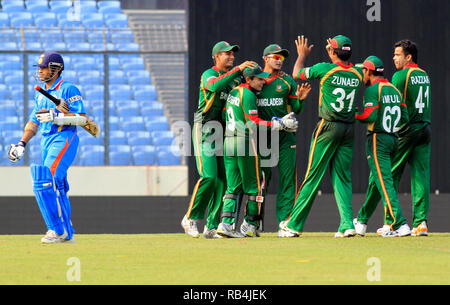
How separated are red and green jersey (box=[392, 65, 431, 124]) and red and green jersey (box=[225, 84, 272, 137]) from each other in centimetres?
170

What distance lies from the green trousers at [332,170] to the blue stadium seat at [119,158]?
36.9 ft

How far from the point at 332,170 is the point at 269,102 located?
0.96m

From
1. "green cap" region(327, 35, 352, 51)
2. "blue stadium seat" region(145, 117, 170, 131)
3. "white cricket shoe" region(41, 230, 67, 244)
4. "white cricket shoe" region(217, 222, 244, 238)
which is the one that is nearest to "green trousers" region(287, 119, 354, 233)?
"white cricket shoe" region(217, 222, 244, 238)

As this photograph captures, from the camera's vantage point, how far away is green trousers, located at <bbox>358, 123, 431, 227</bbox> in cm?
1004

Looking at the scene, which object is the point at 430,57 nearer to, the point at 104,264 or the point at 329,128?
the point at 329,128

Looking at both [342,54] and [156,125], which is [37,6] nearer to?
[156,125]

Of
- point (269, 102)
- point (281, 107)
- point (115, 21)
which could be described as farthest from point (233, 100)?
point (115, 21)

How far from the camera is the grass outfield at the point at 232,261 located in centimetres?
610

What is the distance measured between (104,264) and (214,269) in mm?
915

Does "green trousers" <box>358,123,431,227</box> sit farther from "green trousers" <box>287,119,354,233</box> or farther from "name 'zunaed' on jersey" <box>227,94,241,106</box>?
"name 'zunaed' on jersey" <box>227,94,241,106</box>

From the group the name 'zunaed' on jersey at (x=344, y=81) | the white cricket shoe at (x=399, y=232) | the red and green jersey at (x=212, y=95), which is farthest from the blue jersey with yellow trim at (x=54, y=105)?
the white cricket shoe at (x=399, y=232)

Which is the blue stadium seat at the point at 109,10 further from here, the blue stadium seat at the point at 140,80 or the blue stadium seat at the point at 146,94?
the blue stadium seat at the point at 146,94

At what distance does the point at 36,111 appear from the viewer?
29.4 feet

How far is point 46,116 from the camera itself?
8797 mm
